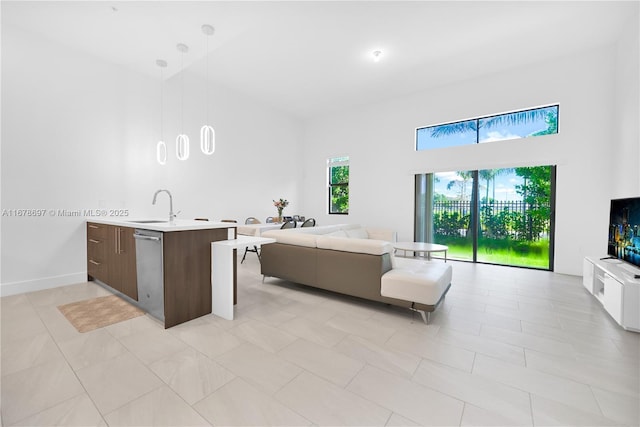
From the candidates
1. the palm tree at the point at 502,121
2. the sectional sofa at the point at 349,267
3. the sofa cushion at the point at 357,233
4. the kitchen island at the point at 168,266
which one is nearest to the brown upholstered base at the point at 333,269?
the sectional sofa at the point at 349,267

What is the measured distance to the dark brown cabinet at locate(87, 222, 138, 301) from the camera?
2860 millimetres

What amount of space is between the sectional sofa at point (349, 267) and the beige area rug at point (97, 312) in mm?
1601

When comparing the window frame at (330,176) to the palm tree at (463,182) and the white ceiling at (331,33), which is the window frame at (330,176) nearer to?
the white ceiling at (331,33)

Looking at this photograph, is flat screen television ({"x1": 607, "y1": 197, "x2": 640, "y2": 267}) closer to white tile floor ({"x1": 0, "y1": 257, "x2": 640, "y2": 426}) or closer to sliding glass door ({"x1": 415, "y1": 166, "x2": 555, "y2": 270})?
white tile floor ({"x1": 0, "y1": 257, "x2": 640, "y2": 426})

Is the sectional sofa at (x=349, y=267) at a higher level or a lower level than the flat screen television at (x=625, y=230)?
lower

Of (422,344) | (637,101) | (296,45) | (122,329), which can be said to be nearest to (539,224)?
(637,101)

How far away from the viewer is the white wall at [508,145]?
416cm

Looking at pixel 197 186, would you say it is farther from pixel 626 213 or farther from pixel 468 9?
pixel 626 213

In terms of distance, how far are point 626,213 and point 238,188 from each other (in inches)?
246

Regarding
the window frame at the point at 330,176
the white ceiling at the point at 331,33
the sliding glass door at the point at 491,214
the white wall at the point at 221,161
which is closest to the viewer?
the white ceiling at the point at 331,33

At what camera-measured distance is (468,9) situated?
3.32 metres

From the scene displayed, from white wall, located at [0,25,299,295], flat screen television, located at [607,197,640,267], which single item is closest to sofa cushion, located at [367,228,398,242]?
flat screen television, located at [607,197,640,267]

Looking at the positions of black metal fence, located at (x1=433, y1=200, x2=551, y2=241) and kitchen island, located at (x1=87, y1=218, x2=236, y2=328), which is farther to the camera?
black metal fence, located at (x1=433, y1=200, x2=551, y2=241)

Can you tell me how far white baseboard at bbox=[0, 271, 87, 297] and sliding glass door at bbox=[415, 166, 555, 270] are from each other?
6102 millimetres
